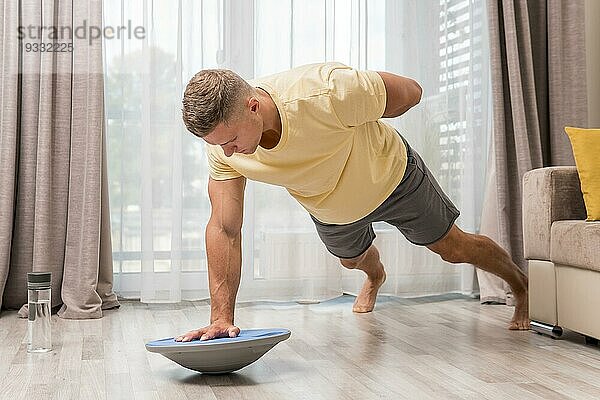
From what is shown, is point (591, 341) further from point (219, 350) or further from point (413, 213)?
point (219, 350)

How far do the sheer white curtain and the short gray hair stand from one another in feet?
5.49

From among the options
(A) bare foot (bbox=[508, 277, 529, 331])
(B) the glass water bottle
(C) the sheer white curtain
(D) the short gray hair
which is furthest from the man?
(C) the sheer white curtain

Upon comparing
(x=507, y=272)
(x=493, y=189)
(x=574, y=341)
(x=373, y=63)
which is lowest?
(x=574, y=341)

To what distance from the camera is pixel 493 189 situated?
4133mm

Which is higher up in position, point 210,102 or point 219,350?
point 210,102

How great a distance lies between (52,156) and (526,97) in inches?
88.5

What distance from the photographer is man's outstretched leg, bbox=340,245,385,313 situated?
3551 mm

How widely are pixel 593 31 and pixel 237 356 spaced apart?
305 cm

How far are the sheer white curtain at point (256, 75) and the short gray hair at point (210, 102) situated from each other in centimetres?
167

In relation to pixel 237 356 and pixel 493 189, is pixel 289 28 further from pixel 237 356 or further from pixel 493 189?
pixel 237 356

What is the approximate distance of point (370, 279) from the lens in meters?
3.68

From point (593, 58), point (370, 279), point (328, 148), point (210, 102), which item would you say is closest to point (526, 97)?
point (593, 58)

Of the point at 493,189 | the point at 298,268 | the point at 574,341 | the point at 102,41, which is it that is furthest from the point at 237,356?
the point at 493,189

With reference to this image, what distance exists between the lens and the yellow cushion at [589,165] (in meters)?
2.96
